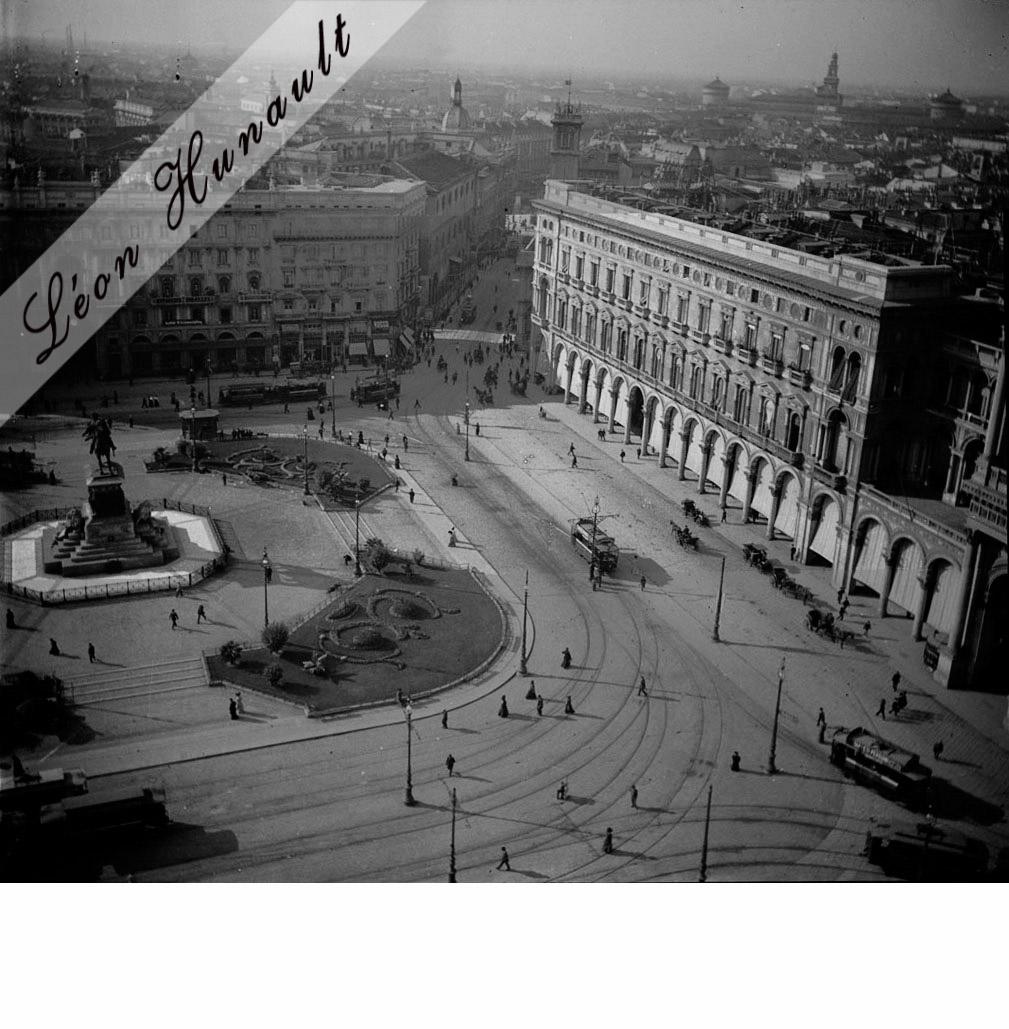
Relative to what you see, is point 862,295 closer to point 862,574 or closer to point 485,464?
point 862,574

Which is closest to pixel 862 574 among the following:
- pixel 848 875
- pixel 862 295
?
pixel 862 295

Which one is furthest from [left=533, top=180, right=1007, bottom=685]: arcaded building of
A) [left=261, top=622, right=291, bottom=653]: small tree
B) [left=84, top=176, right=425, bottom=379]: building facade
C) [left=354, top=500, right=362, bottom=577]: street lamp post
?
[left=84, top=176, right=425, bottom=379]: building facade

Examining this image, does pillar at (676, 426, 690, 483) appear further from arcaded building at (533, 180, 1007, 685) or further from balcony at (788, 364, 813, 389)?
balcony at (788, 364, 813, 389)

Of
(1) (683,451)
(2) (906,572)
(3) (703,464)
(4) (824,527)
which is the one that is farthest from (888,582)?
(1) (683,451)

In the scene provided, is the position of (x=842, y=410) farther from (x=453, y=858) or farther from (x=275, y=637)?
(x=453, y=858)

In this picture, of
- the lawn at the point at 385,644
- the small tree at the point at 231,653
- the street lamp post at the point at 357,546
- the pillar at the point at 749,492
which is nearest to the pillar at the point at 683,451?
the pillar at the point at 749,492

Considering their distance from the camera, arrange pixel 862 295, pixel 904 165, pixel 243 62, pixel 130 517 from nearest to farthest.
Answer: pixel 243 62, pixel 862 295, pixel 130 517, pixel 904 165
